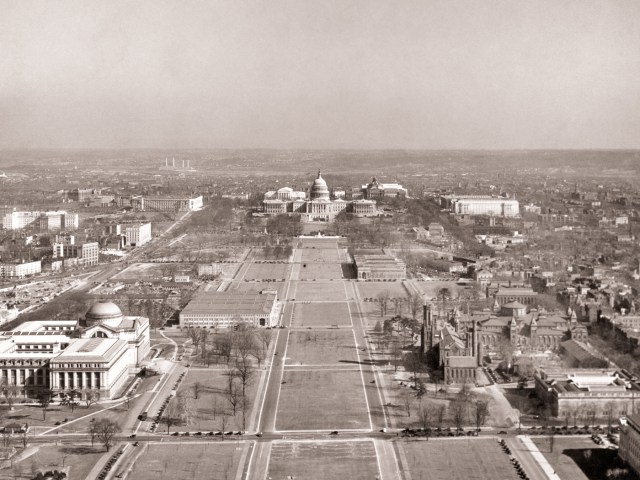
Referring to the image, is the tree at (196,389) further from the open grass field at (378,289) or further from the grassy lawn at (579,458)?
the open grass field at (378,289)

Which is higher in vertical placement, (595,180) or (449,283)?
(595,180)

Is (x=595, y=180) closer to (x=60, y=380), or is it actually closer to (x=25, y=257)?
(x=25, y=257)

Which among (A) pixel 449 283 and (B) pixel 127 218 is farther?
(B) pixel 127 218

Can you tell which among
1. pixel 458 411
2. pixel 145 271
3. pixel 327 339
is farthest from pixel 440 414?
pixel 145 271

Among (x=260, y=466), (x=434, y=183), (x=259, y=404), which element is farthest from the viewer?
(x=434, y=183)

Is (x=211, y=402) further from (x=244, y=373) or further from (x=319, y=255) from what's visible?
(x=319, y=255)

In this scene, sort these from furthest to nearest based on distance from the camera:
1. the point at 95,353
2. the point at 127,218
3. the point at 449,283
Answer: the point at 127,218 → the point at 449,283 → the point at 95,353

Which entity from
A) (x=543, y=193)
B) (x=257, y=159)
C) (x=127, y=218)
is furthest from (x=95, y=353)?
(x=257, y=159)
